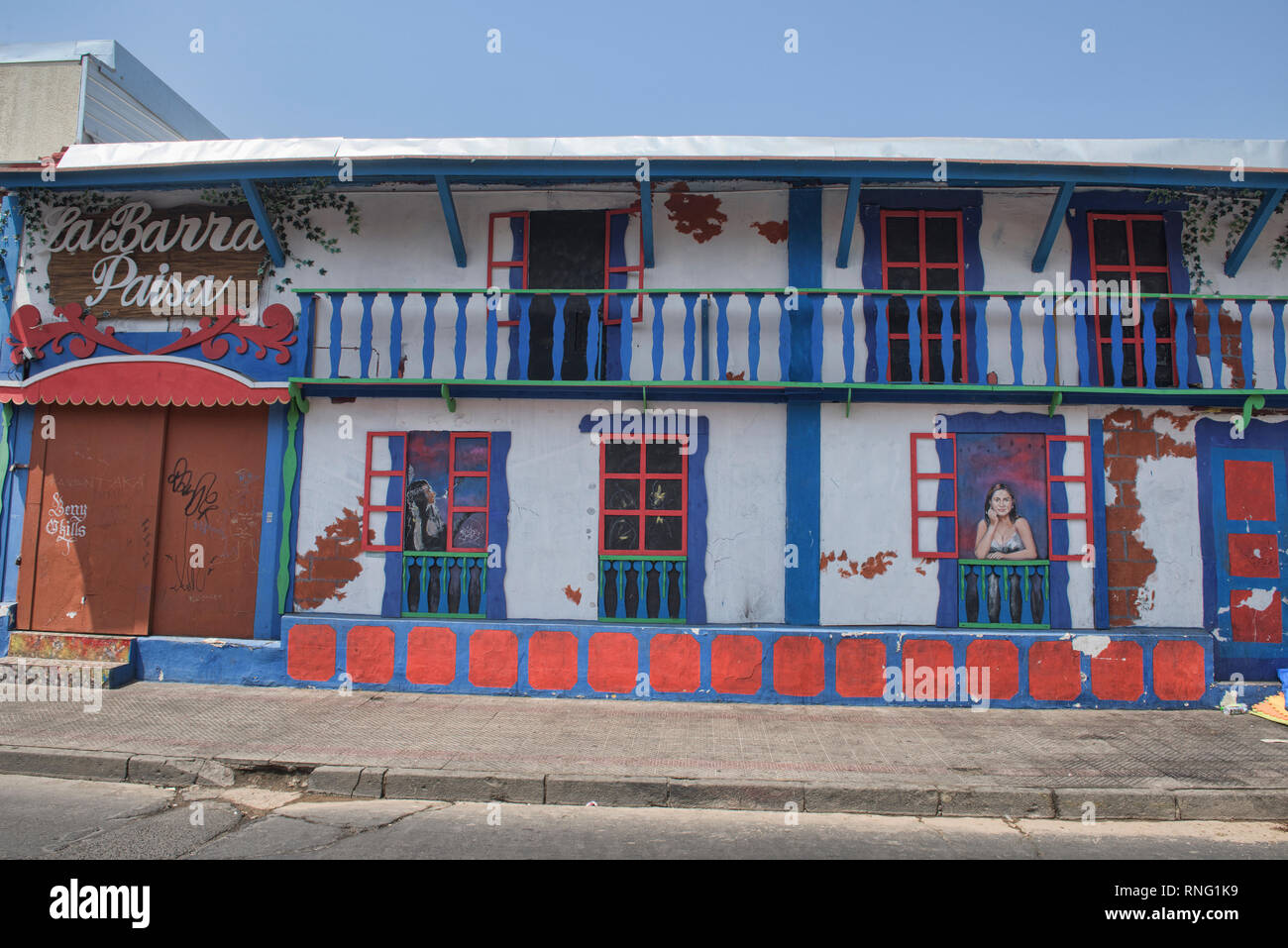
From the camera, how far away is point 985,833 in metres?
5.23

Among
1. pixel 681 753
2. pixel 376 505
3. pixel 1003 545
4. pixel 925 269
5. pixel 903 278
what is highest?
pixel 925 269

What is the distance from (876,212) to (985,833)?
652cm

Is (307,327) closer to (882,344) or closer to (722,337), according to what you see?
(722,337)

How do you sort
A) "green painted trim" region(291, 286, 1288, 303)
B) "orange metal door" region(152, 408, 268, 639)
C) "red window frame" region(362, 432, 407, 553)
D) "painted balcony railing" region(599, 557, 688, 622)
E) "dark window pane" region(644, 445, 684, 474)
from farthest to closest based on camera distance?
"orange metal door" region(152, 408, 268, 639)
"red window frame" region(362, 432, 407, 553)
"dark window pane" region(644, 445, 684, 474)
"painted balcony railing" region(599, 557, 688, 622)
"green painted trim" region(291, 286, 1288, 303)

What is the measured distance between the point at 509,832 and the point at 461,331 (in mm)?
5609

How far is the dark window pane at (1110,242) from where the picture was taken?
8.89m

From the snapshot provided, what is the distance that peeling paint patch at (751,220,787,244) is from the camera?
8.92 m

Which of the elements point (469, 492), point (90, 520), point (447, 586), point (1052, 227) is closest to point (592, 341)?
point (469, 492)

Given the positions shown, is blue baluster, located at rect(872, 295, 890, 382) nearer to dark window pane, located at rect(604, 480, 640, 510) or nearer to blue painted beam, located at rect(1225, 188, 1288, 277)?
dark window pane, located at rect(604, 480, 640, 510)

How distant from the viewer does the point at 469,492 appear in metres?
8.83

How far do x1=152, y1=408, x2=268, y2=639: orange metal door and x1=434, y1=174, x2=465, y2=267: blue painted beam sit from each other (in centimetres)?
293

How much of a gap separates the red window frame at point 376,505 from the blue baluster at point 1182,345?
841cm

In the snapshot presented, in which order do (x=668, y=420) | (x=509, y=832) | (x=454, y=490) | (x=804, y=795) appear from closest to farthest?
(x=509, y=832)
(x=804, y=795)
(x=668, y=420)
(x=454, y=490)

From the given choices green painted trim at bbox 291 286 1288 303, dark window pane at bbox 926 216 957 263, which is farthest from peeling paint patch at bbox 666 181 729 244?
dark window pane at bbox 926 216 957 263
